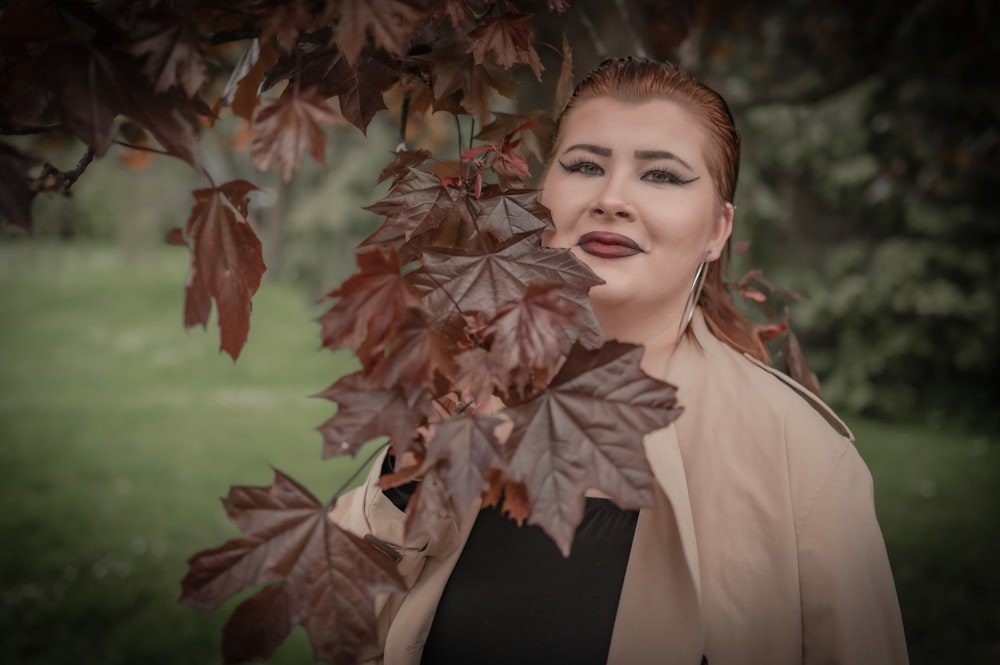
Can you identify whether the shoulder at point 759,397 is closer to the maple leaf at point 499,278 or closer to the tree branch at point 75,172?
the maple leaf at point 499,278

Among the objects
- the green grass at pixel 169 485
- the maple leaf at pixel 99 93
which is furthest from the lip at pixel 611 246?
the green grass at pixel 169 485

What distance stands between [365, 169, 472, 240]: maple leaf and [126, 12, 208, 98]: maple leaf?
35 centimetres

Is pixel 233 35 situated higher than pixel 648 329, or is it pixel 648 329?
pixel 233 35

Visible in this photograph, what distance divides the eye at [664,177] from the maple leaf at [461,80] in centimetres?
34

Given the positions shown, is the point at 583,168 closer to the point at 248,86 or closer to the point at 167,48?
the point at 248,86

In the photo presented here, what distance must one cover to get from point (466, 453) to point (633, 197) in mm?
815

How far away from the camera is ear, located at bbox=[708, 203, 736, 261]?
1.76 metres

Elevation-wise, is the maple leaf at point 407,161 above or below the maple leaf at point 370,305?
above

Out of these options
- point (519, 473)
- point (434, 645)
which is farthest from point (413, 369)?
point (434, 645)

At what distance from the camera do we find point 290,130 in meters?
0.99

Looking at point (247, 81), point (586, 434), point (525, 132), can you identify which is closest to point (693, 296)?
point (525, 132)

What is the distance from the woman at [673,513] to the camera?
1435 mm

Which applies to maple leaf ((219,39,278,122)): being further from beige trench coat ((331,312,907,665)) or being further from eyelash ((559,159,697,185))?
beige trench coat ((331,312,907,665))

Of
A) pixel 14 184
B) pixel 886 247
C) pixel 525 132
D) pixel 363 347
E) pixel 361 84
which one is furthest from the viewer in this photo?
pixel 886 247
